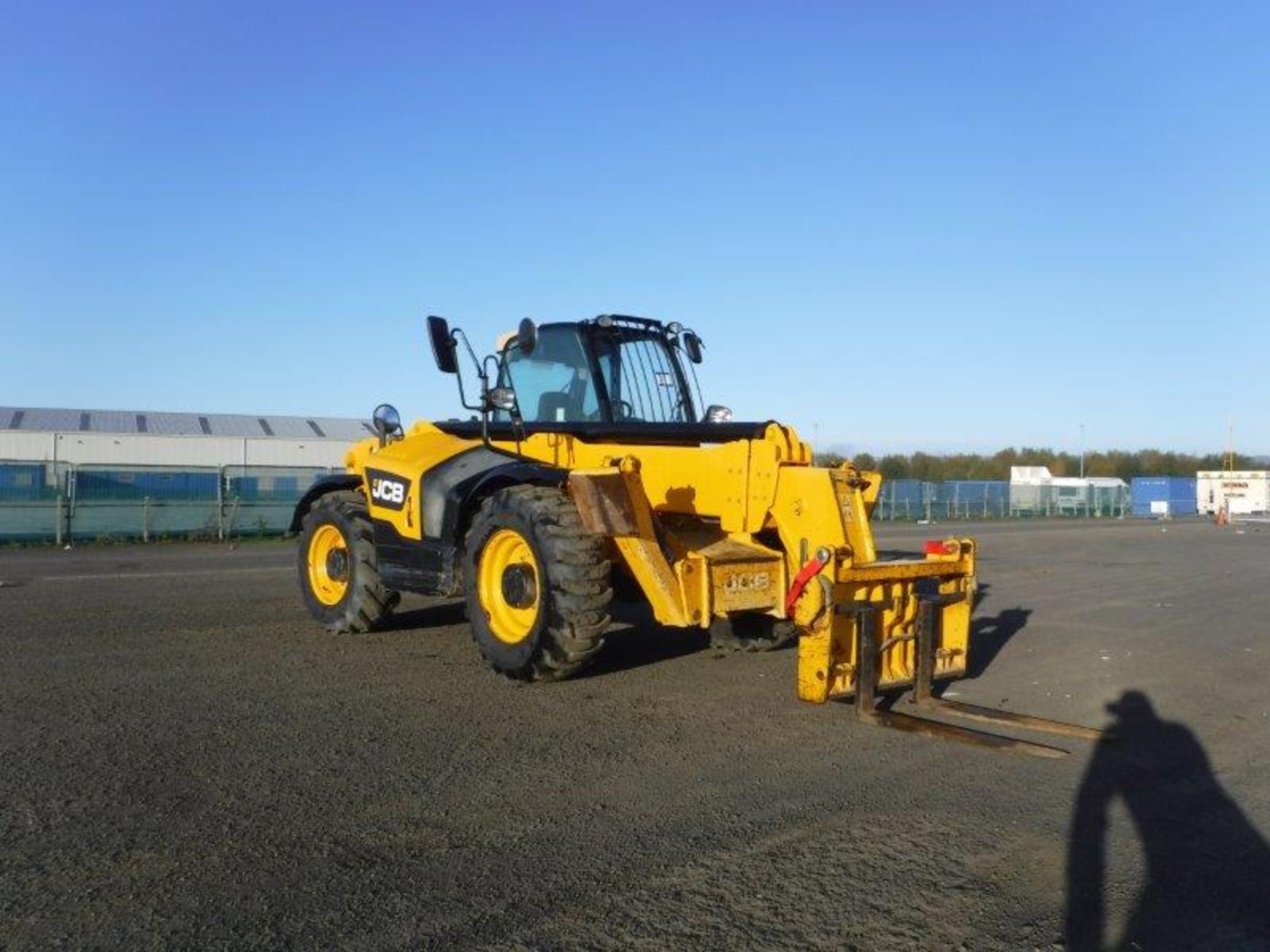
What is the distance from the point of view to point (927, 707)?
7176 millimetres

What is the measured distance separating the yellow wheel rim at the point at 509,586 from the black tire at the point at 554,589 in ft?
0.09

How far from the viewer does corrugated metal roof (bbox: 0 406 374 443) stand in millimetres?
44906

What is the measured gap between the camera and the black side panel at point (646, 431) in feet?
25.8

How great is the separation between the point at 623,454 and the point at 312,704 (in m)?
2.78

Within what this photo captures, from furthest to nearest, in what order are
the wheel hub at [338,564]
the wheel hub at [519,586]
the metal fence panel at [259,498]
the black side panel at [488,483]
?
1. the metal fence panel at [259,498]
2. the wheel hub at [338,564]
3. the black side panel at [488,483]
4. the wheel hub at [519,586]

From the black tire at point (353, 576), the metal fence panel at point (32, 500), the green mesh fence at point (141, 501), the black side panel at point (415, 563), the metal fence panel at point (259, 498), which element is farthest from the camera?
the metal fence panel at point (259, 498)

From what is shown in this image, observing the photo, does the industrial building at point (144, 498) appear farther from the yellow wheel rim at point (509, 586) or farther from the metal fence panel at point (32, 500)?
the yellow wheel rim at point (509, 586)

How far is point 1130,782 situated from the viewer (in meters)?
5.69

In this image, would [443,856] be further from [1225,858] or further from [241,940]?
[1225,858]

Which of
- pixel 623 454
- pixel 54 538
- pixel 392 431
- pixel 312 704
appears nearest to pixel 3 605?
pixel 392 431

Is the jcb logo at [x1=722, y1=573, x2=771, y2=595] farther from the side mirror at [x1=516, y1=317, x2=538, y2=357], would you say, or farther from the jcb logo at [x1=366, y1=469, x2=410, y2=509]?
the jcb logo at [x1=366, y1=469, x2=410, y2=509]

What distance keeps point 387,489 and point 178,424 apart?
42.8 metres

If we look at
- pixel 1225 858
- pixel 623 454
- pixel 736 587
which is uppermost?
pixel 623 454

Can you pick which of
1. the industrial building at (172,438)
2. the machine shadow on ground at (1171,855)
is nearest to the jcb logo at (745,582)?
the machine shadow on ground at (1171,855)
